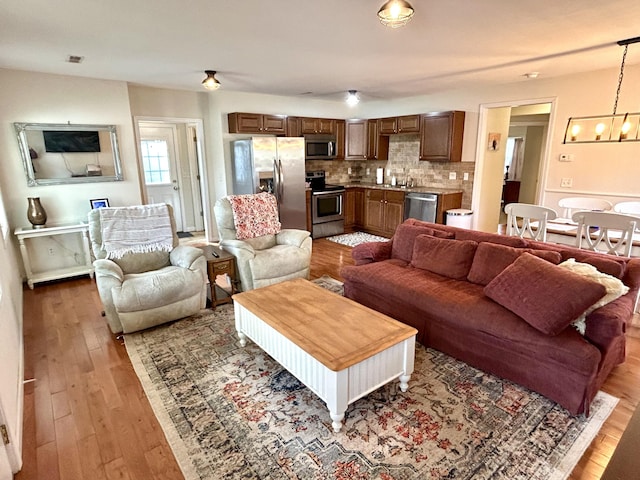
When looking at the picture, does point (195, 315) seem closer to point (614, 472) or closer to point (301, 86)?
point (614, 472)

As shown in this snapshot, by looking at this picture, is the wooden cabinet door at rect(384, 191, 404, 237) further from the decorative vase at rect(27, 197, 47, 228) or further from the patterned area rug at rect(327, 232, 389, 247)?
the decorative vase at rect(27, 197, 47, 228)

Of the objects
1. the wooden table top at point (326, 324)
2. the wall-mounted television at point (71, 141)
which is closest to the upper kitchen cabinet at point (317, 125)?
the wall-mounted television at point (71, 141)

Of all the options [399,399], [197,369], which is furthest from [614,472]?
[197,369]

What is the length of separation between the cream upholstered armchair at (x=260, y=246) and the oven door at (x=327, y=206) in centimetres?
203

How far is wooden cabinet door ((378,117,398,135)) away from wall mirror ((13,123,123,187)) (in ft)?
14.3

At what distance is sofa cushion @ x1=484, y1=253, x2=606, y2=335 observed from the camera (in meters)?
2.04

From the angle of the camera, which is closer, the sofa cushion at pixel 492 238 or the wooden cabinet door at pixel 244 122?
the sofa cushion at pixel 492 238

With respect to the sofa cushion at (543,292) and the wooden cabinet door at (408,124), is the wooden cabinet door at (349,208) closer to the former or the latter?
the wooden cabinet door at (408,124)

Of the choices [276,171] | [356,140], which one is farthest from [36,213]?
[356,140]

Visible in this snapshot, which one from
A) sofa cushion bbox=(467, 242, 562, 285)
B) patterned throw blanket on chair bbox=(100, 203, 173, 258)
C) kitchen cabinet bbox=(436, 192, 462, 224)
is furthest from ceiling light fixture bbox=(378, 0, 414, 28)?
kitchen cabinet bbox=(436, 192, 462, 224)

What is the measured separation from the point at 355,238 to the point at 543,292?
429 cm

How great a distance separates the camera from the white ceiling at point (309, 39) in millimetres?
2328

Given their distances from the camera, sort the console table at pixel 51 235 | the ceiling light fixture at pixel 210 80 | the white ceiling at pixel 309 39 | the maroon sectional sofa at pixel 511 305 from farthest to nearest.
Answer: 1. the ceiling light fixture at pixel 210 80
2. the console table at pixel 51 235
3. the white ceiling at pixel 309 39
4. the maroon sectional sofa at pixel 511 305

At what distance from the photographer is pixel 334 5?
2281 mm
